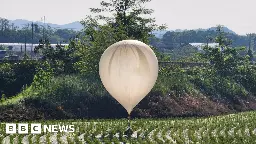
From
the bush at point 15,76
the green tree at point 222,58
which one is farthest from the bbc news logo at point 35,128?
the green tree at point 222,58

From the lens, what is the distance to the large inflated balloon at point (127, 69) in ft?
63.2

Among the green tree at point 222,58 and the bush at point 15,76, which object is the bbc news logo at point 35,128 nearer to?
the bush at point 15,76

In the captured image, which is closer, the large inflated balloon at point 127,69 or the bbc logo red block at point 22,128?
the large inflated balloon at point 127,69

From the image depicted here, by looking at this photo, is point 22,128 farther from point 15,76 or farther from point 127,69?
point 15,76

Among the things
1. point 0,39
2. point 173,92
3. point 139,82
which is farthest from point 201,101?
point 0,39

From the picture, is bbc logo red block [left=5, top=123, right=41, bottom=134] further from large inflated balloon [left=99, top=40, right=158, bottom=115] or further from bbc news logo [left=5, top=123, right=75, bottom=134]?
large inflated balloon [left=99, top=40, right=158, bottom=115]

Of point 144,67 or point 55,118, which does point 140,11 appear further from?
point 144,67

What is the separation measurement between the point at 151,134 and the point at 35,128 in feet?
20.3

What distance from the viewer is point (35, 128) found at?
22.0 meters

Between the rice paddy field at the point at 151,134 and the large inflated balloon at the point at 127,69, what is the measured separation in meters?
2.10

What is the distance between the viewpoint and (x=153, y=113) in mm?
30234

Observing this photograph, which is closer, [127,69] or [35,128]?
[127,69]

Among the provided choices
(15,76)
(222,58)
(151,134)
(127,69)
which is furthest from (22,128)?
(222,58)

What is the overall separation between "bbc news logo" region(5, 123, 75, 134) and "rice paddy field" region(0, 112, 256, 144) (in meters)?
0.33
